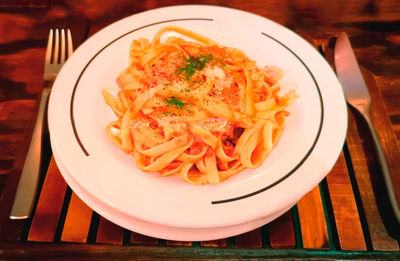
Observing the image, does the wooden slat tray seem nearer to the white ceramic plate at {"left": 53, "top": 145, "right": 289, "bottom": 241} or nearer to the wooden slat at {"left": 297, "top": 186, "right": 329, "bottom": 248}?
the wooden slat at {"left": 297, "top": 186, "right": 329, "bottom": 248}

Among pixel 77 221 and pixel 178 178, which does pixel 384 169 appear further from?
pixel 77 221

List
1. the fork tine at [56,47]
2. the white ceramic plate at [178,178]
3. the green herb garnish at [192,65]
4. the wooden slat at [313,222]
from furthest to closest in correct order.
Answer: the fork tine at [56,47] < the green herb garnish at [192,65] < the wooden slat at [313,222] < the white ceramic plate at [178,178]

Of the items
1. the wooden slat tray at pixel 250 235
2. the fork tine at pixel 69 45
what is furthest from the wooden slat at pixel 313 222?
the fork tine at pixel 69 45

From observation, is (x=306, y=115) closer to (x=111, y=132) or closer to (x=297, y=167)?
(x=297, y=167)

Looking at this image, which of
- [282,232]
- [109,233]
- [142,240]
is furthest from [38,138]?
[282,232]

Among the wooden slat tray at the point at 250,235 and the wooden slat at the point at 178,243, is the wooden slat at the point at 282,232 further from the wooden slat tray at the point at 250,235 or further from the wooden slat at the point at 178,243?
the wooden slat at the point at 178,243

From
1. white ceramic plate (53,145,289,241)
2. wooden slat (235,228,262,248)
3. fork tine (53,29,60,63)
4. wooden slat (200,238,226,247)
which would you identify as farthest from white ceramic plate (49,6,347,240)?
fork tine (53,29,60,63)
